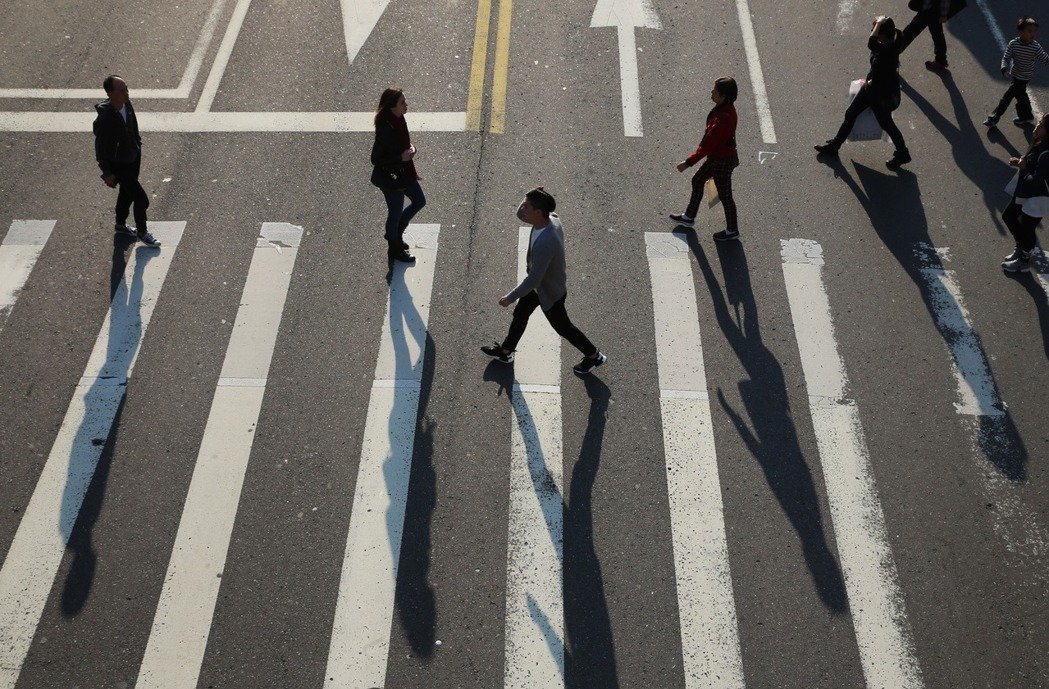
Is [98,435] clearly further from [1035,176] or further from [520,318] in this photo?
[1035,176]

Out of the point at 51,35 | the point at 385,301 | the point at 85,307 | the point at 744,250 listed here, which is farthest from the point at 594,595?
the point at 51,35

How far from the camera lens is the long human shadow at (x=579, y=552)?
21.0ft

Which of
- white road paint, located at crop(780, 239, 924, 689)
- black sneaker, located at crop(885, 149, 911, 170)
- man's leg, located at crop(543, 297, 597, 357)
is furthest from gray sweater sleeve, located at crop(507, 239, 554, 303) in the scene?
black sneaker, located at crop(885, 149, 911, 170)

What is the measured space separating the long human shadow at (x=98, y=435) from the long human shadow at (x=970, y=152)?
8.51m

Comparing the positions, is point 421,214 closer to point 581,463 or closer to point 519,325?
point 519,325

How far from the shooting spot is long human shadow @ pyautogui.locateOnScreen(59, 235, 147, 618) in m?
6.91

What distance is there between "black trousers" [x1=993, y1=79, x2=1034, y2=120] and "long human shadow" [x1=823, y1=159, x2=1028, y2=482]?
1.52 meters

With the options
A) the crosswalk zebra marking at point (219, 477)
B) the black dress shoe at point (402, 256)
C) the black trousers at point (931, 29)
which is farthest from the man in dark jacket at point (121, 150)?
the black trousers at point (931, 29)

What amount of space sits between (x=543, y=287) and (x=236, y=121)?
5.19 metres

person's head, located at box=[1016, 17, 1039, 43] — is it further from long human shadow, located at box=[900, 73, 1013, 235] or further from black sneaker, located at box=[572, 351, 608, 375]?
black sneaker, located at box=[572, 351, 608, 375]

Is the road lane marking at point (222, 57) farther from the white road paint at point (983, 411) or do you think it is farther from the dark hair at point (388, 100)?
the white road paint at point (983, 411)

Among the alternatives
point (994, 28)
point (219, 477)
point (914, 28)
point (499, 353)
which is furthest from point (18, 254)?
point (994, 28)

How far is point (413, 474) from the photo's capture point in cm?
746

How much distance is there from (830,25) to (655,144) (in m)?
3.61
